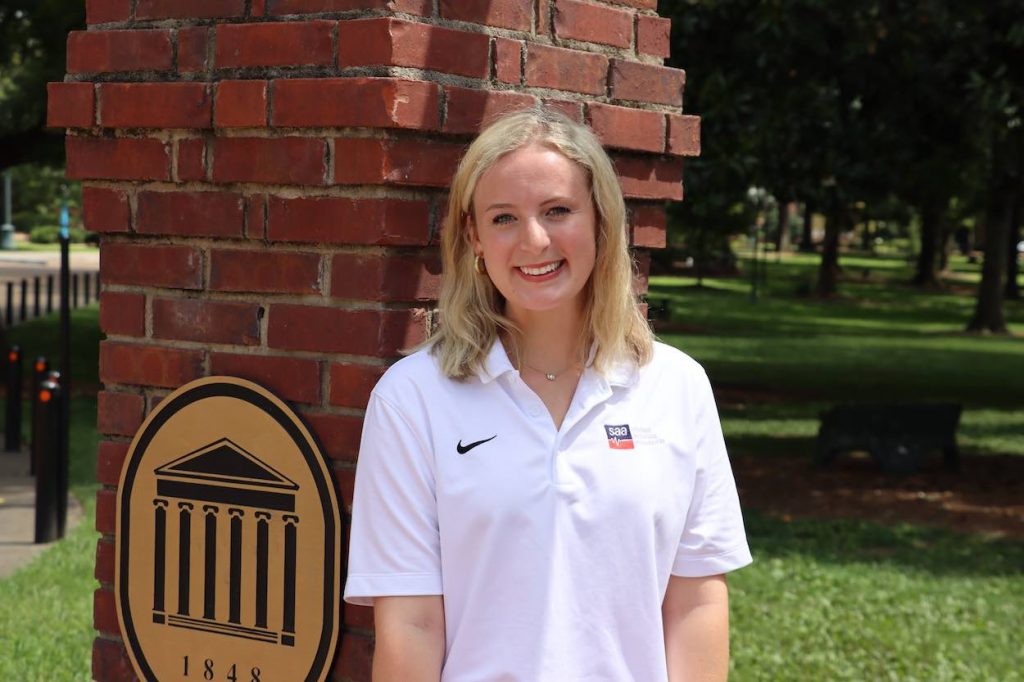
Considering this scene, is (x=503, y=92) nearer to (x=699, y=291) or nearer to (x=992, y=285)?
(x=992, y=285)

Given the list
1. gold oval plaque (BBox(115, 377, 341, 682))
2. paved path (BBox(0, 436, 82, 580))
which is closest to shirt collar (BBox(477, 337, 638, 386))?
gold oval plaque (BBox(115, 377, 341, 682))

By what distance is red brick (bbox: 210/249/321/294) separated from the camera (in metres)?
2.77

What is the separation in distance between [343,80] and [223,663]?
120 centimetres

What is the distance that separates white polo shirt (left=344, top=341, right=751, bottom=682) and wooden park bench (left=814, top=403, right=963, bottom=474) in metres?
9.95

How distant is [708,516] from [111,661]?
1.41 m

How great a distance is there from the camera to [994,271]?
Answer: 94.5ft

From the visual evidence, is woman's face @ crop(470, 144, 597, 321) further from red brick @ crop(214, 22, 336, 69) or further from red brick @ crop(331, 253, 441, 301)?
red brick @ crop(214, 22, 336, 69)

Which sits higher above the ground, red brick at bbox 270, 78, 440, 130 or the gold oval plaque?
red brick at bbox 270, 78, 440, 130

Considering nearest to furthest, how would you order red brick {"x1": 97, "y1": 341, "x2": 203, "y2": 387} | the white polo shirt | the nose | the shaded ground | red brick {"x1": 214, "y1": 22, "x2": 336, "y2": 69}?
the white polo shirt < the nose < red brick {"x1": 214, "y1": 22, "x2": 336, "y2": 69} < red brick {"x1": 97, "y1": 341, "x2": 203, "y2": 387} < the shaded ground

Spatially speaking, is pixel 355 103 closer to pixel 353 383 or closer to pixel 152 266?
pixel 353 383

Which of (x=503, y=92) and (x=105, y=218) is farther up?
(x=503, y=92)

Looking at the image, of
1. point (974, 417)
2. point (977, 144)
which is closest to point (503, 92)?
point (977, 144)

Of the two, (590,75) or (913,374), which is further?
(913,374)

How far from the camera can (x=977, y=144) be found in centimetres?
1216
